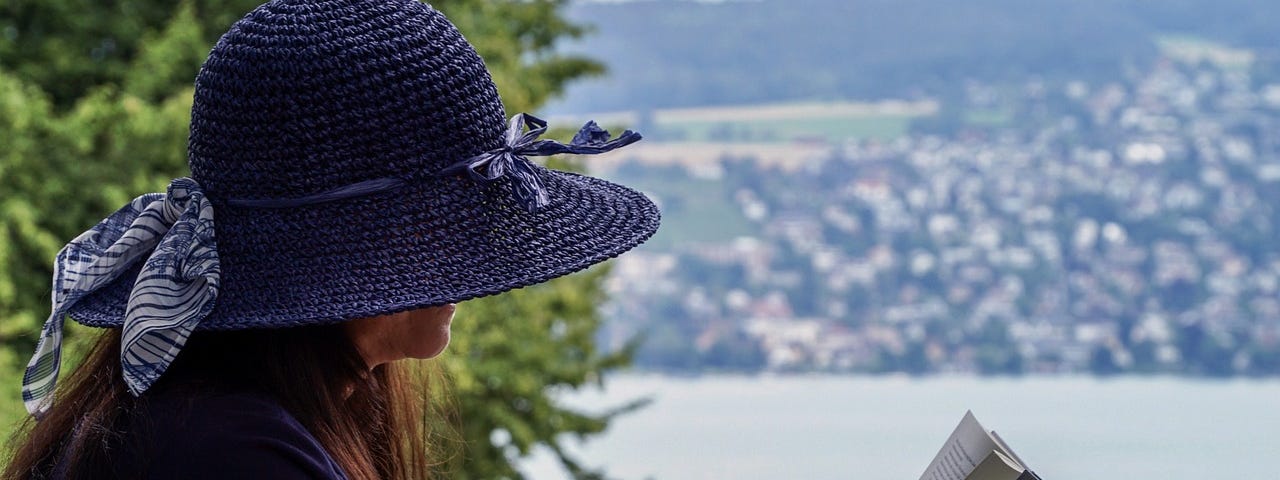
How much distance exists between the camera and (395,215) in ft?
3.75

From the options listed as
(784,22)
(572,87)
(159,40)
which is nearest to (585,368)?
(572,87)

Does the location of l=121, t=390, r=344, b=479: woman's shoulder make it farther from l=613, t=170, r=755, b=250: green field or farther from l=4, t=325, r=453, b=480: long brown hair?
l=613, t=170, r=755, b=250: green field

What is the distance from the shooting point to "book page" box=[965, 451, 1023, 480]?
1153mm

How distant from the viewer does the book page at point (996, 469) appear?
3.78 ft

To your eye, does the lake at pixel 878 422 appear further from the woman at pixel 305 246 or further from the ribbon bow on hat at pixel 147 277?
the ribbon bow on hat at pixel 147 277

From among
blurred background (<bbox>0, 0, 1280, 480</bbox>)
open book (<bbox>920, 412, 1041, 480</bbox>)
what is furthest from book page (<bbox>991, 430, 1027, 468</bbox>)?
blurred background (<bbox>0, 0, 1280, 480</bbox>)

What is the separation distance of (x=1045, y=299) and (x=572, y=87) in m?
3.93

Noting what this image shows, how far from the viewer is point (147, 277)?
1128 millimetres

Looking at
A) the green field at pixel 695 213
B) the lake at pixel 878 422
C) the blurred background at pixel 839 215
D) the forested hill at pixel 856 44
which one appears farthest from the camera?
the forested hill at pixel 856 44

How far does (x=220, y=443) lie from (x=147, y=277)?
17cm

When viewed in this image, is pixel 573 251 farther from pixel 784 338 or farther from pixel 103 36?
pixel 784 338

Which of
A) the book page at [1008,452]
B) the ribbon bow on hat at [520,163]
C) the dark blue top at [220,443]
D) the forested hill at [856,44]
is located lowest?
the dark blue top at [220,443]

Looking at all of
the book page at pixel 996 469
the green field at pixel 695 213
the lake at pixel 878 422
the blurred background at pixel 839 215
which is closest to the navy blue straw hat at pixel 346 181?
the book page at pixel 996 469

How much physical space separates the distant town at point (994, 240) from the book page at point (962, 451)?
24.0 ft
